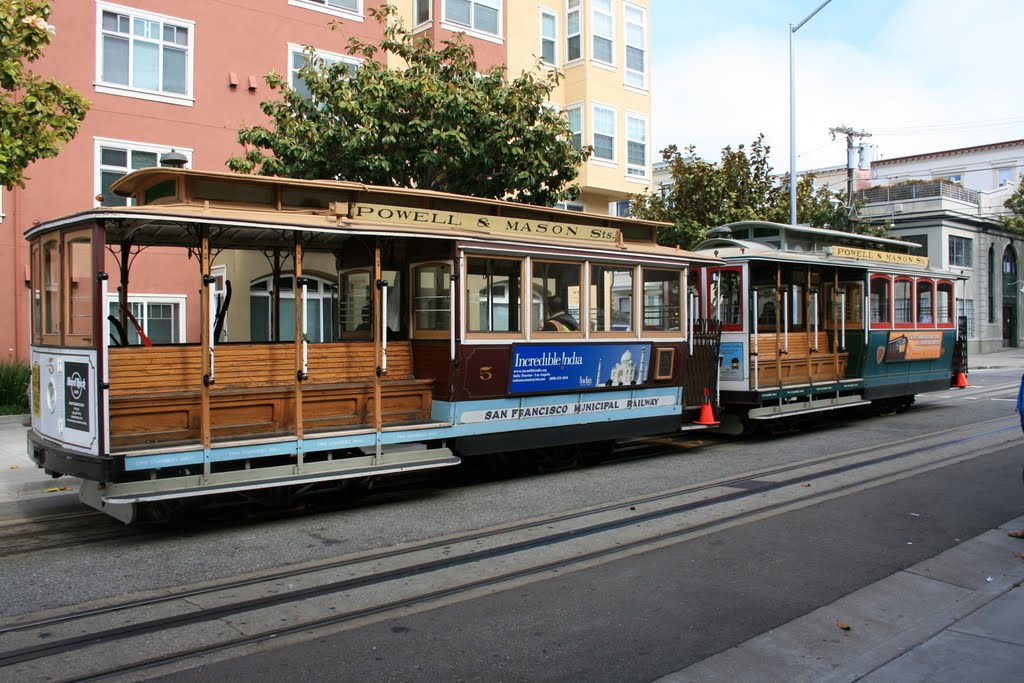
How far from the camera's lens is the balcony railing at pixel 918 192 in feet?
133

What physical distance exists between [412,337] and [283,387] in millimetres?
1994

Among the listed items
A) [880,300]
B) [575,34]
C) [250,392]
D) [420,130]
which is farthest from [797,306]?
[575,34]

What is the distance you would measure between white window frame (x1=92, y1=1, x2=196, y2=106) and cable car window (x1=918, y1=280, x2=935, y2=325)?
16.3 metres

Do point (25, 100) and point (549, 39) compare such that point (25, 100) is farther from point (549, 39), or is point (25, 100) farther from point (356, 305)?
point (549, 39)

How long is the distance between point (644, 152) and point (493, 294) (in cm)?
1823

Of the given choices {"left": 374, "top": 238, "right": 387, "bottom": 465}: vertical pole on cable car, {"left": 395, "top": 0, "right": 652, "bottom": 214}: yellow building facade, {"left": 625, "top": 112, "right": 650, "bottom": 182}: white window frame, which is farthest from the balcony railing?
{"left": 374, "top": 238, "right": 387, "bottom": 465}: vertical pole on cable car

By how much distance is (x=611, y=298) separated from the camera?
10820 mm

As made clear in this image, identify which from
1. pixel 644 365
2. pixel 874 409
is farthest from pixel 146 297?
pixel 874 409

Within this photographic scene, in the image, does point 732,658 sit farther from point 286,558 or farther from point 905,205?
point 905,205

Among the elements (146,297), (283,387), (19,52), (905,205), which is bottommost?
(283,387)

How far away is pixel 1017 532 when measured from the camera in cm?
731

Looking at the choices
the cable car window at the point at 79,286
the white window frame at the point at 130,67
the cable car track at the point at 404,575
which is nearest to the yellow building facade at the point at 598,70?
the white window frame at the point at 130,67

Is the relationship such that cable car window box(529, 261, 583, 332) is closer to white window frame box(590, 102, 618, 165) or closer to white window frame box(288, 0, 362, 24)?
white window frame box(288, 0, 362, 24)

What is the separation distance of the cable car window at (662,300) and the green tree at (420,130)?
4008 millimetres
